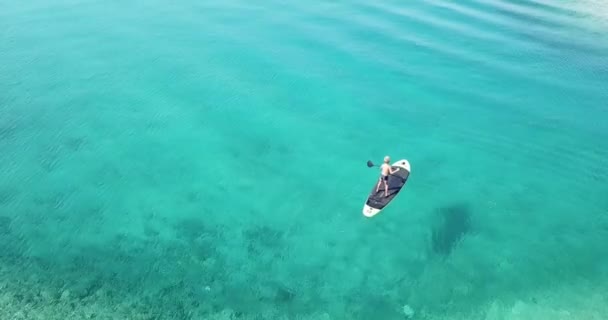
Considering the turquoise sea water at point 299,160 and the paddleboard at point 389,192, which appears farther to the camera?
the paddleboard at point 389,192

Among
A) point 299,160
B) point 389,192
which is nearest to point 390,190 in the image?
point 389,192

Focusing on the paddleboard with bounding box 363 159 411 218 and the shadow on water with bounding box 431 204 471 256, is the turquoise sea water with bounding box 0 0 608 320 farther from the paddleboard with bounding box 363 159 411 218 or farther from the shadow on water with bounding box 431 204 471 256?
the paddleboard with bounding box 363 159 411 218

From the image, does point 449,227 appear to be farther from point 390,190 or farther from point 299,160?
point 299,160

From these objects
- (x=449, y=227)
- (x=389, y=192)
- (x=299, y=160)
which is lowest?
(x=449, y=227)

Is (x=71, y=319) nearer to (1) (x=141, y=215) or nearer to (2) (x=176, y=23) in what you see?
(1) (x=141, y=215)

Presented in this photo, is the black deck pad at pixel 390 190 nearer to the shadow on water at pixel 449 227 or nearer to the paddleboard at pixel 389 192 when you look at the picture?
the paddleboard at pixel 389 192

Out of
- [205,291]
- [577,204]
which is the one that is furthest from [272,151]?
[577,204]

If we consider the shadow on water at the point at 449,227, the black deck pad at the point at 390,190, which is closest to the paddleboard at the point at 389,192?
the black deck pad at the point at 390,190

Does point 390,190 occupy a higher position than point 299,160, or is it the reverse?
point 390,190
